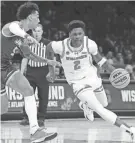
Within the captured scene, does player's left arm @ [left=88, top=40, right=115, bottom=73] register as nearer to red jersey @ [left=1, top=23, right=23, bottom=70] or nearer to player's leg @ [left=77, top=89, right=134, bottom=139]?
player's leg @ [left=77, top=89, right=134, bottom=139]

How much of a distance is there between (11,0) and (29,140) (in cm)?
1029

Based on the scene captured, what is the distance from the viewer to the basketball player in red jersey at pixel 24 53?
7477 millimetres

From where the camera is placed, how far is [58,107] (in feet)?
38.8

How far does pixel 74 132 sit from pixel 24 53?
2.22m

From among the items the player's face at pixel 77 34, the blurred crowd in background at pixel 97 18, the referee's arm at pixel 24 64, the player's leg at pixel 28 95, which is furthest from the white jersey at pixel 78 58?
the blurred crowd in background at pixel 97 18

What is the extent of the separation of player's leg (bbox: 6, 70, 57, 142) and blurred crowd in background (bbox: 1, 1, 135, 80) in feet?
32.5

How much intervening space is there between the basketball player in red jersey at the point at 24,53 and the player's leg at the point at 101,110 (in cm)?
74

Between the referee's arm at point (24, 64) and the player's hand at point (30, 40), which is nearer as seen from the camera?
the player's hand at point (30, 40)

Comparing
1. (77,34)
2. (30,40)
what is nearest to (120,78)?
(77,34)

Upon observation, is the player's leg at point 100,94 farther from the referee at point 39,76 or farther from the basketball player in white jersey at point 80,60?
the referee at point 39,76

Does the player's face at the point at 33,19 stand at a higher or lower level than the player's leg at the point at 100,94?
higher

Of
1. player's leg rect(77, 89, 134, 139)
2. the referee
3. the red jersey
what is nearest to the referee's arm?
the referee

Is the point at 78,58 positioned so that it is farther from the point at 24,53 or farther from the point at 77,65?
the point at 24,53

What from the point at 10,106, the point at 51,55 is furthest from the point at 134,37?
the point at 51,55
